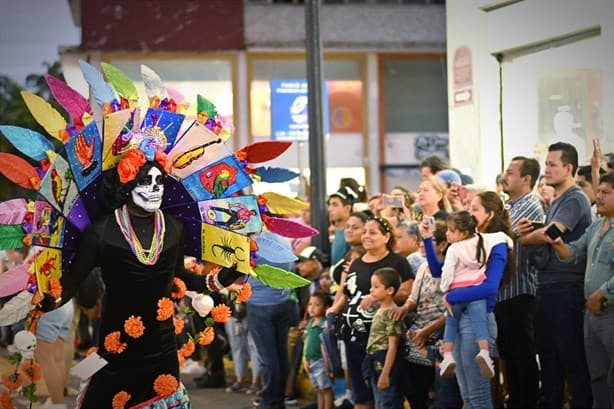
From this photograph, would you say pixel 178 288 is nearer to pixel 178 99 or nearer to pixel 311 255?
pixel 178 99

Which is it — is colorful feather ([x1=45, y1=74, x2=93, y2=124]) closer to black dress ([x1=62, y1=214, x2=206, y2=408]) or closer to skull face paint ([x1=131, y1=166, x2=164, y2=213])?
skull face paint ([x1=131, y1=166, x2=164, y2=213])

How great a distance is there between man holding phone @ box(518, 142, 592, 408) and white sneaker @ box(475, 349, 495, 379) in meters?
0.60

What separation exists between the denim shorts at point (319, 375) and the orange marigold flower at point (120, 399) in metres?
3.13

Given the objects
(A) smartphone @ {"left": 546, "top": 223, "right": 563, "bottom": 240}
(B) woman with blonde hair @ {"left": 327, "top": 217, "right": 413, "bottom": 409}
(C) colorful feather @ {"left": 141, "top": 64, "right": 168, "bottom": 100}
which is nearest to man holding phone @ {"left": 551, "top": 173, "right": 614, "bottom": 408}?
(A) smartphone @ {"left": 546, "top": 223, "right": 563, "bottom": 240}

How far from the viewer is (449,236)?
304 inches

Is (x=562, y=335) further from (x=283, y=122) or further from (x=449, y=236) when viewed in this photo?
(x=283, y=122)

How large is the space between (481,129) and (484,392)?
279 centimetres

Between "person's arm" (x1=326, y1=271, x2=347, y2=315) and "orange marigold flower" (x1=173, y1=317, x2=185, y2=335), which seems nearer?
"orange marigold flower" (x1=173, y1=317, x2=185, y2=335)

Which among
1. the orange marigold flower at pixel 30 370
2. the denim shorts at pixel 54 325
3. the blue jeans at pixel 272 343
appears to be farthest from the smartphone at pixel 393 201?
the orange marigold flower at pixel 30 370

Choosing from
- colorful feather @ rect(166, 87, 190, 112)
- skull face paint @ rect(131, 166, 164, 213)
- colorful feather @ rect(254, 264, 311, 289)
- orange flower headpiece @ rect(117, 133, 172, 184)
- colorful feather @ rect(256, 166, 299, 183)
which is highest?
colorful feather @ rect(166, 87, 190, 112)

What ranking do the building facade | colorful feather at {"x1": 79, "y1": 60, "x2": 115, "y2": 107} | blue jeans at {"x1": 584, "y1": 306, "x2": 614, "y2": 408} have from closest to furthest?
colorful feather at {"x1": 79, "y1": 60, "x2": 115, "y2": 107}, blue jeans at {"x1": 584, "y1": 306, "x2": 614, "y2": 408}, the building facade

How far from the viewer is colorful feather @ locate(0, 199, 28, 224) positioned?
5.89m

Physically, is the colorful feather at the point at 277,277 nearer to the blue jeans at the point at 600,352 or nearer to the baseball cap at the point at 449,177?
the blue jeans at the point at 600,352

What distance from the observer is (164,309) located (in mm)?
6113
